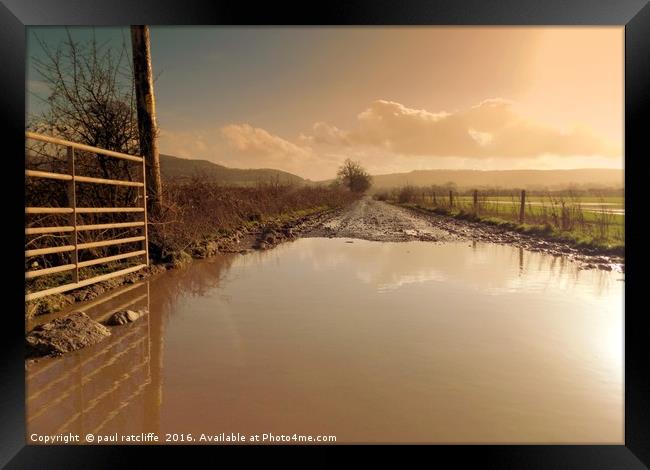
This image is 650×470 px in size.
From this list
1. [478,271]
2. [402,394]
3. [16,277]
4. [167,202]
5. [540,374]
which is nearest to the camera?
[402,394]

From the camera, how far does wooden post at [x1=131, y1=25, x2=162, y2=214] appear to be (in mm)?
7434

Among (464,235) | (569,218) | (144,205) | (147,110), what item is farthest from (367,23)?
(464,235)

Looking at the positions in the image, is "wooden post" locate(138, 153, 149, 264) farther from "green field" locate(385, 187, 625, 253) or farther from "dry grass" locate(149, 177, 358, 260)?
"green field" locate(385, 187, 625, 253)

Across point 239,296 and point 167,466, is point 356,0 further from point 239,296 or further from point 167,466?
point 239,296

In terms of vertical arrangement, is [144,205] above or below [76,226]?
above

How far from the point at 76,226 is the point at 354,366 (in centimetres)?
356

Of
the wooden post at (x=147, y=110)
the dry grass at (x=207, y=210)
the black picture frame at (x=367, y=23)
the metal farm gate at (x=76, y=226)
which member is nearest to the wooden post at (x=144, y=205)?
the metal farm gate at (x=76, y=226)

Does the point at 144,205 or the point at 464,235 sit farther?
the point at 464,235

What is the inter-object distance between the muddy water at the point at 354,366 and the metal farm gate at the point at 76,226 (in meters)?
0.47

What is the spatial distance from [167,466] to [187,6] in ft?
8.19

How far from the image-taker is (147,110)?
7.45 meters

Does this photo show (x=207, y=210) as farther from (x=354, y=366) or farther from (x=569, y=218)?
(x=569, y=218)

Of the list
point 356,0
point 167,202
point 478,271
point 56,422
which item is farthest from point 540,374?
point 167,202

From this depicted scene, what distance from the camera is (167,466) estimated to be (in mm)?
2402
